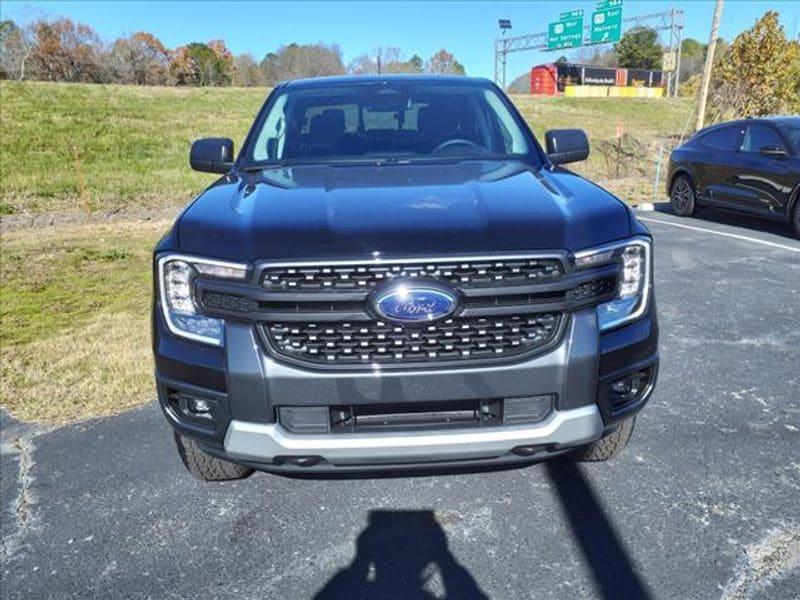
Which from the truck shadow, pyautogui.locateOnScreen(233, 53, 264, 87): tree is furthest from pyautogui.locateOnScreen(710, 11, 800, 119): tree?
pyautogui.locateOnScreen(233, 53, 264, 87): tree

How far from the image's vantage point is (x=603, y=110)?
42.2m

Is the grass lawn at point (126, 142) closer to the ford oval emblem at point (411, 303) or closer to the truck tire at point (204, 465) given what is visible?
the truck tire at point (204, 465)

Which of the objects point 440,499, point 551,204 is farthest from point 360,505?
point 551,204

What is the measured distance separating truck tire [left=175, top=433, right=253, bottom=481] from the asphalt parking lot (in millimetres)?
88

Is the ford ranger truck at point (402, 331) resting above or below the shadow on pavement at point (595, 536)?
above

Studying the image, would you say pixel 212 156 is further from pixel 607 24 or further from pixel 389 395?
pixel 607 24

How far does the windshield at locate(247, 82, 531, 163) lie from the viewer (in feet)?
11.7

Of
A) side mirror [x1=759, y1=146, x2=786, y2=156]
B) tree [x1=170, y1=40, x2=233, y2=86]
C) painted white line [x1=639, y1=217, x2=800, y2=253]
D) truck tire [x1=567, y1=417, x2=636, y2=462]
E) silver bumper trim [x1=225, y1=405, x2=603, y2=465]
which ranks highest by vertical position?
tree [x1=170, y1=40, x2=233, y2=86]

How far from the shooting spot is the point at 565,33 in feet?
136

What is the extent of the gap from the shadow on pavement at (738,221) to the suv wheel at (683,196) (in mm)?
164

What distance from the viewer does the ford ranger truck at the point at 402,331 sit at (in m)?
2.19

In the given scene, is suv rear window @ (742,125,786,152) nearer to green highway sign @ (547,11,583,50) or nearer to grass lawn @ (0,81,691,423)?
grass lawn @ (0,81,691,423)

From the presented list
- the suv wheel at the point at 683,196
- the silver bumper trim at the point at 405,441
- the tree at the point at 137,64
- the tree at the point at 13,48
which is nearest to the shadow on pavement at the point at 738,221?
the suv wheel at the point at 683,196

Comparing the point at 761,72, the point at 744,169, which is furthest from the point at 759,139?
the point at 761,72
